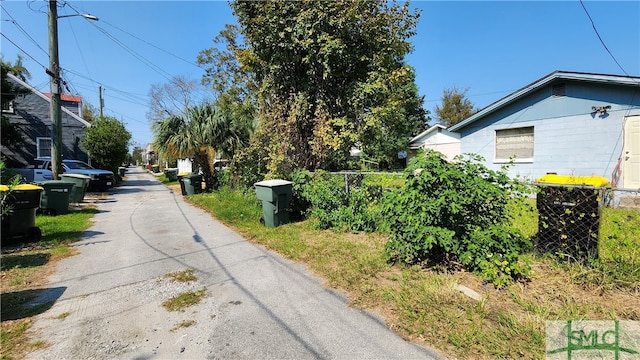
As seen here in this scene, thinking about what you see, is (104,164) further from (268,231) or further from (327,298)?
(327,298)

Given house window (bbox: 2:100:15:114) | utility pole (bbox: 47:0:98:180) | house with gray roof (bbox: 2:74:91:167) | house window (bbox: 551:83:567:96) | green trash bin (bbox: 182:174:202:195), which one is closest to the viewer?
house window (bbox: 551:83:567:96)

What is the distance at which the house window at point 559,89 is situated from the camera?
9172 millimetres

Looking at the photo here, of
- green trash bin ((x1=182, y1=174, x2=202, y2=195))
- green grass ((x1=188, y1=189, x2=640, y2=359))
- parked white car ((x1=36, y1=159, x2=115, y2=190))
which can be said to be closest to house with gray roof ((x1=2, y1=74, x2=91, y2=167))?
parked white car ((x1=36, y1=159, x2=115, y2=190))

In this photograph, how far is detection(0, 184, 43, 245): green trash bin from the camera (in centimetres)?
537

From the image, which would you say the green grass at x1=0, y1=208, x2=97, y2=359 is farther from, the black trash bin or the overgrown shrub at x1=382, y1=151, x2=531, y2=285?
the black trash bin

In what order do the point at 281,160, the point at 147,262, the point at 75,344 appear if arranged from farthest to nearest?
the point at 281,160
the point at 147,262
the point at 75,344

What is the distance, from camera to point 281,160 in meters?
8.31

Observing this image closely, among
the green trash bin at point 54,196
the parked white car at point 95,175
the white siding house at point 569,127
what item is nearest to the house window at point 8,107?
the parked white car at point 95,175

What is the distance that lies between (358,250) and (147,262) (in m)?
3.31

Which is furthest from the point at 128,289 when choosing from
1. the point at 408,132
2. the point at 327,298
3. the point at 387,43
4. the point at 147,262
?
the point at 408,132

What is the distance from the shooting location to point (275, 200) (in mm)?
6703

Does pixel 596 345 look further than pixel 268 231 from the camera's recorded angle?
No

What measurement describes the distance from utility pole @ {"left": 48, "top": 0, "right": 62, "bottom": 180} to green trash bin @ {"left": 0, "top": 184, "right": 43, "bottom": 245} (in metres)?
6.86

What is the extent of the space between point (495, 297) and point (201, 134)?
42.5 ft
